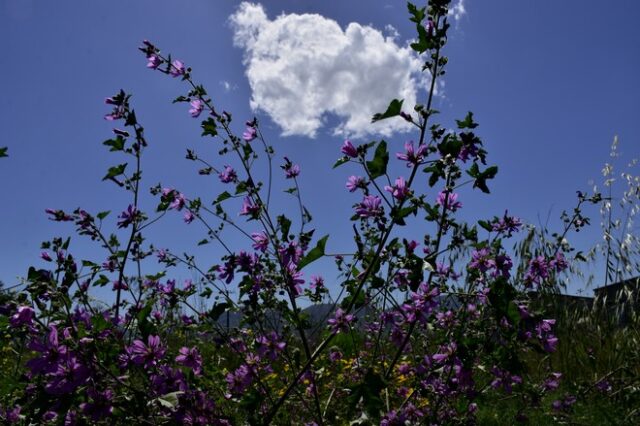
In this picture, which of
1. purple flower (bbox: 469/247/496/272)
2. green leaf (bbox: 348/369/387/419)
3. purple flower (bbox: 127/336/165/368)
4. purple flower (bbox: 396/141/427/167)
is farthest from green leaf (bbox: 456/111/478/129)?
purple flower (bbox: 127/336/165/368)

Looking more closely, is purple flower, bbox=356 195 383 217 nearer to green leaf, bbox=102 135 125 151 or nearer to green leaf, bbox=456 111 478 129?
green leaf, bbox=456 111 478 129

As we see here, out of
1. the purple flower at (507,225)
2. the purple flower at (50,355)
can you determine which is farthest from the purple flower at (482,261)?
the purple flower at (50,355)

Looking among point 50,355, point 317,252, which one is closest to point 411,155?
point 317,252

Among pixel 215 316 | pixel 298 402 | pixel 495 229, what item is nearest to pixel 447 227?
pixel 495 229

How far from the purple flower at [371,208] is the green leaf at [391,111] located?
0.44 m

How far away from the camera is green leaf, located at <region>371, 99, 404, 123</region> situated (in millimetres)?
1945

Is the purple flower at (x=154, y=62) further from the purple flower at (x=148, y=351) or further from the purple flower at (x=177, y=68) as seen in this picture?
the purple flower at (x=148, y=351)

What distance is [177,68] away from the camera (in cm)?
290

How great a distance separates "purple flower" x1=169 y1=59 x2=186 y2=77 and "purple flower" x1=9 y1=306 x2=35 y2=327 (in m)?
1.74

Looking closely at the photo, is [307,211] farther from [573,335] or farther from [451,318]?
[573,335]

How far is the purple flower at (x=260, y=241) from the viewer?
2551 mm

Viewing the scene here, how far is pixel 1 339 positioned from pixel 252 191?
146cm

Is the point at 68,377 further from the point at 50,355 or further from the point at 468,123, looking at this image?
the point at 468,123

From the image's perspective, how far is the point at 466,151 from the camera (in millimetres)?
2100
